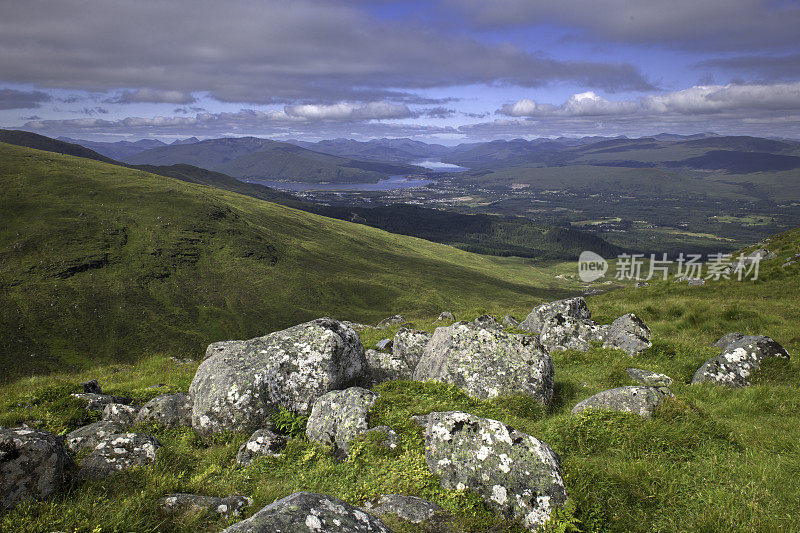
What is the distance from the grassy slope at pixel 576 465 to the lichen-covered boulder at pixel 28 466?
38 cm

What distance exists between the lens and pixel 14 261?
145875mm

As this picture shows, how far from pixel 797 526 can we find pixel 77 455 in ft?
47.6

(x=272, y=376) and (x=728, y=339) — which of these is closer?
(x=272, y=376)

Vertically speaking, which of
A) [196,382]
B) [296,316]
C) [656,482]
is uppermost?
[656,482]

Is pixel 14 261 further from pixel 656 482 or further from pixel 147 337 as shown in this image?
pixel 656 482

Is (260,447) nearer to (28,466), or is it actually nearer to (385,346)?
(28,466)

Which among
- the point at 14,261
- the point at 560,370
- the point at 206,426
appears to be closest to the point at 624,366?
the point at 560,370

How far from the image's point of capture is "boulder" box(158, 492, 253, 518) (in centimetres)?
768

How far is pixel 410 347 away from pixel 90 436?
11.6 meters

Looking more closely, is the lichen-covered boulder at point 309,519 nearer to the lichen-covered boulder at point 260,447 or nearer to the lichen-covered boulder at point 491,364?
the lichen-covered boulder at point 260,447

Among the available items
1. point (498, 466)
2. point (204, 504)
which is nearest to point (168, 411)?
point (204, 504)

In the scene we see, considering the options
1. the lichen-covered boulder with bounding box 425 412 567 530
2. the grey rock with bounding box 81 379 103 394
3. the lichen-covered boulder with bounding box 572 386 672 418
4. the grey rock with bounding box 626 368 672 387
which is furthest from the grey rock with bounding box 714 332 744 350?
the grey rock with bounding box 81 379 103 394

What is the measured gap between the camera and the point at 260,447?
10.8 meters

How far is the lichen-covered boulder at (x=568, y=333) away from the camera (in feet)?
69.3
